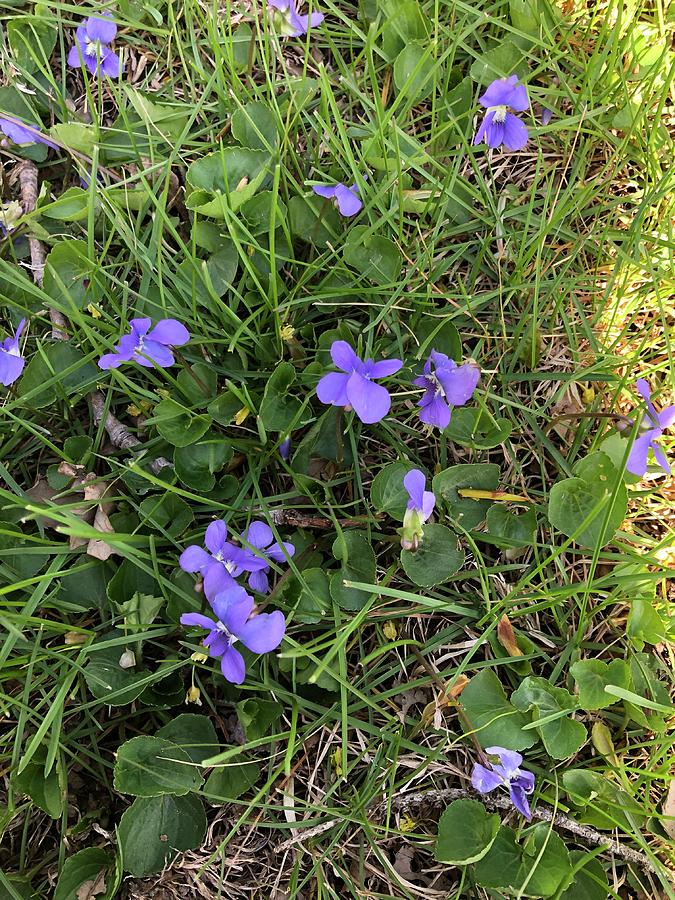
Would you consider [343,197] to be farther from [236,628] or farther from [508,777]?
[508,777]

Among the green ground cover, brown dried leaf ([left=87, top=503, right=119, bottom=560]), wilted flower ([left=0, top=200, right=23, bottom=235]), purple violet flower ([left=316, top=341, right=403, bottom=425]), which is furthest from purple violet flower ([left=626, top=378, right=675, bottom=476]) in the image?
wilted flower ([left=0, top=200, right=23, bottom=235])

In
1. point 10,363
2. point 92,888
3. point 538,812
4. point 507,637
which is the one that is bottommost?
point 92,888

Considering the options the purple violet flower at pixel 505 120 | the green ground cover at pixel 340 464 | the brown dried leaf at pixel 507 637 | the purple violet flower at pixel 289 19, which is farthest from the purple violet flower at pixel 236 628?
the purple violet flower at pixel 289 19

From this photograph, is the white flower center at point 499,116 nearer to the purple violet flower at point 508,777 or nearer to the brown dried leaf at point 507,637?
the brown dried leaf at point 507,637

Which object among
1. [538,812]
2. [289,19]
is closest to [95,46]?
[289,19]

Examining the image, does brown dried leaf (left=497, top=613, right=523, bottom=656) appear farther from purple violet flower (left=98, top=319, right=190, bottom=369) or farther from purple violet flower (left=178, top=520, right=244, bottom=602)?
purple violet flower (left=98, top=319, right=190, bottom=369)

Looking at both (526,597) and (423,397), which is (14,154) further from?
(526,597)
